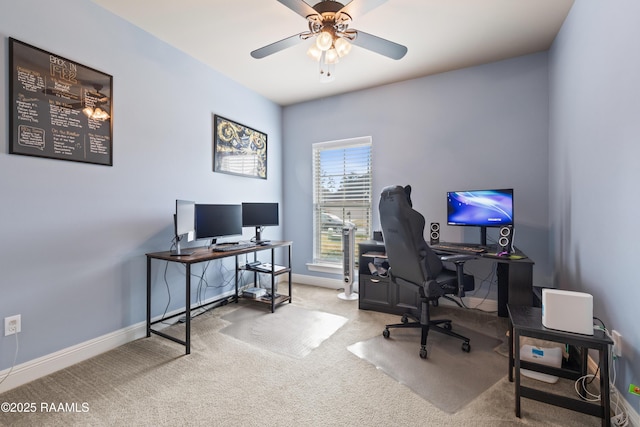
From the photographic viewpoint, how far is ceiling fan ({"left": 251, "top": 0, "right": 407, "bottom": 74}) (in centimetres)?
184

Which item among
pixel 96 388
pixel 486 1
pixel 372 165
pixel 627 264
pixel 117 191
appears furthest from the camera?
pixel 372 165

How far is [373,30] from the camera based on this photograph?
8.35 feet

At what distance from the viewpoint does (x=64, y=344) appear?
2.03 metres

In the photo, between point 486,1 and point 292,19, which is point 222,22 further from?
point 486,1

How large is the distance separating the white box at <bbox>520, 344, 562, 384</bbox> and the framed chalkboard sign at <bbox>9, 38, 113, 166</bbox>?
3.51 metres

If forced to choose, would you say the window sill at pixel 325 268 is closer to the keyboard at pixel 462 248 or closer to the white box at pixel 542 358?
the keyboard at pixel 462 248

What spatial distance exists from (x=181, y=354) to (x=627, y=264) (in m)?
2.94

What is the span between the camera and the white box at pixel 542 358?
187 centimetres

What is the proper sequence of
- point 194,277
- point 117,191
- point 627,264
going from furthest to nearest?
point 194,277
point 117,191
point 627,264

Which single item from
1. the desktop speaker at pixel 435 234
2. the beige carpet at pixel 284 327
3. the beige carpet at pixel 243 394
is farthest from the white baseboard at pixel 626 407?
the beige carpet at pixel 284 327

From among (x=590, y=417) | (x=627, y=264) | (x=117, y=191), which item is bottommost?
(x=590, y=417)

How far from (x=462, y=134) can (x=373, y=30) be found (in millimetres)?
1547

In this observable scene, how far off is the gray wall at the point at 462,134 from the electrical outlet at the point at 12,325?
134 inches

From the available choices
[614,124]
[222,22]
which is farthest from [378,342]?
[222,22]
